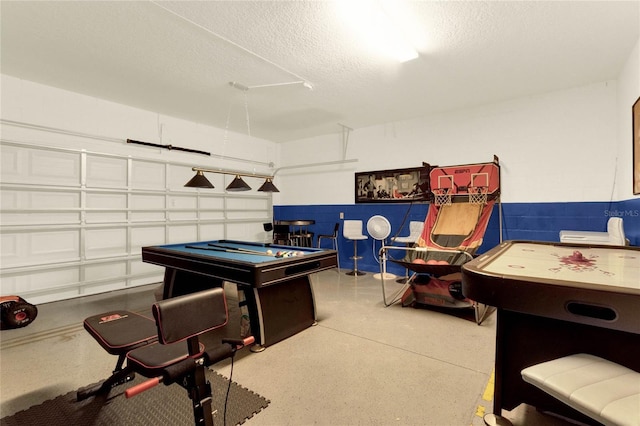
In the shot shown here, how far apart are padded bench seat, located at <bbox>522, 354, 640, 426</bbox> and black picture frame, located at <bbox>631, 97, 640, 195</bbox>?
2.94 m

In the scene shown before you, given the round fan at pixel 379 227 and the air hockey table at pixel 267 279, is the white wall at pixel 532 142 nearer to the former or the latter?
the round fan at pixel 379 227

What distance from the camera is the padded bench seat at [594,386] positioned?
0.91 metres

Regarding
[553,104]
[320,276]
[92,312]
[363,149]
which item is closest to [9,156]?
[92,312]

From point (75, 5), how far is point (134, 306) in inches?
136

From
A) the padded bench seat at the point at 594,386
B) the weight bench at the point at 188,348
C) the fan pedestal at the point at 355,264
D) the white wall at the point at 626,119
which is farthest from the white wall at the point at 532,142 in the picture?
the weight bench at the point at 188,348

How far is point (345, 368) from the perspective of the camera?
2.43 m

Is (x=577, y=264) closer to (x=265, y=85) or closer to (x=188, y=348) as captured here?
(x=188, y=348)

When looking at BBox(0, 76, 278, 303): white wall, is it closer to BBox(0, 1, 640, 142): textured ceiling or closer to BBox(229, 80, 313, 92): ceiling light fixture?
BBox(0, 1, 640, 142): textured ceiling

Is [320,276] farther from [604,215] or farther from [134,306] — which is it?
[604,215]

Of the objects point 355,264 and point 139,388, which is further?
point 355,264

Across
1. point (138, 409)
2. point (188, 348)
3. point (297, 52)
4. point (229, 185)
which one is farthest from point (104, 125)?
point (188, 348)

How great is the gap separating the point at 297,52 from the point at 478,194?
3469 mm

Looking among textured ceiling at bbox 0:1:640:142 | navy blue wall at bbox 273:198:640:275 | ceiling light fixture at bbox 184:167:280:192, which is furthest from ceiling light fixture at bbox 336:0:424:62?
navy blue wall at bbox 273:198:640:275

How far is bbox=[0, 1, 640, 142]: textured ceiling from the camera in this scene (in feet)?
8.78
